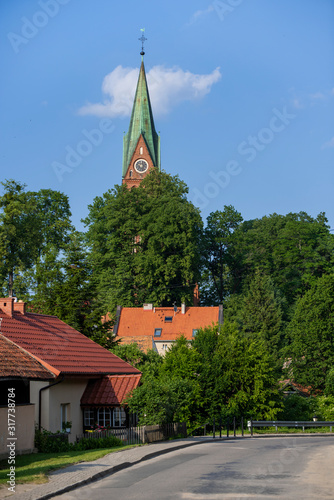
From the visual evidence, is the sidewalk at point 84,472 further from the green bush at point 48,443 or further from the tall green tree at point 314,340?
the tall green tree at point 314,340

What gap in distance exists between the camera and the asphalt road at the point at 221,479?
41.6 feet

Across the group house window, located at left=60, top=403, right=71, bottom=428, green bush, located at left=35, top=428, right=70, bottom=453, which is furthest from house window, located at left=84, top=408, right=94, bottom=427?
green bush, located at left=35, top=428, right=70, bottom=453

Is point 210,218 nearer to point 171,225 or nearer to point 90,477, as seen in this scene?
point 171,225

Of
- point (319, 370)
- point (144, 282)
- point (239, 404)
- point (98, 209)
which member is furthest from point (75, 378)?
point (98, 209)

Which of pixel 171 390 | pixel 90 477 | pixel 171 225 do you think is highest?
pixel 171 225

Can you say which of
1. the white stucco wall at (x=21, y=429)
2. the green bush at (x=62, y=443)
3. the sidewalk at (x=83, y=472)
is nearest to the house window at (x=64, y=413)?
the green bush at (x=62, y=443)

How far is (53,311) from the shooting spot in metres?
40.0

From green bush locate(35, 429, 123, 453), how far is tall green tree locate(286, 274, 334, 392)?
33067 millimetres

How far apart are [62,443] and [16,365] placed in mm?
4359

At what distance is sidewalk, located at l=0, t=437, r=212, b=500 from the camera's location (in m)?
12.8

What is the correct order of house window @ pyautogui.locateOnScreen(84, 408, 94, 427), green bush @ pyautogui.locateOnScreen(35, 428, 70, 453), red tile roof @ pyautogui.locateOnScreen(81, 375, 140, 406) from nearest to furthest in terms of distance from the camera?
green bush @ pyautogui.locateOnScreen(35, 428, 70, 453)
red tile roof @ pyautogui.locateOnScreen(81, 375, 140, 406)
house window @ pyautogui.locateOnScreen(84, 408, 94, 427)

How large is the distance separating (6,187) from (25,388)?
127 ft

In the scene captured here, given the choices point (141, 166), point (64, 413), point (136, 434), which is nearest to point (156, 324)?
point (141, 166)

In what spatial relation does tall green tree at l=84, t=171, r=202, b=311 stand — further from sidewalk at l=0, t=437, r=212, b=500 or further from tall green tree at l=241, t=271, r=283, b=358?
sidewalk at l=0, t=437, r=212, b=500
